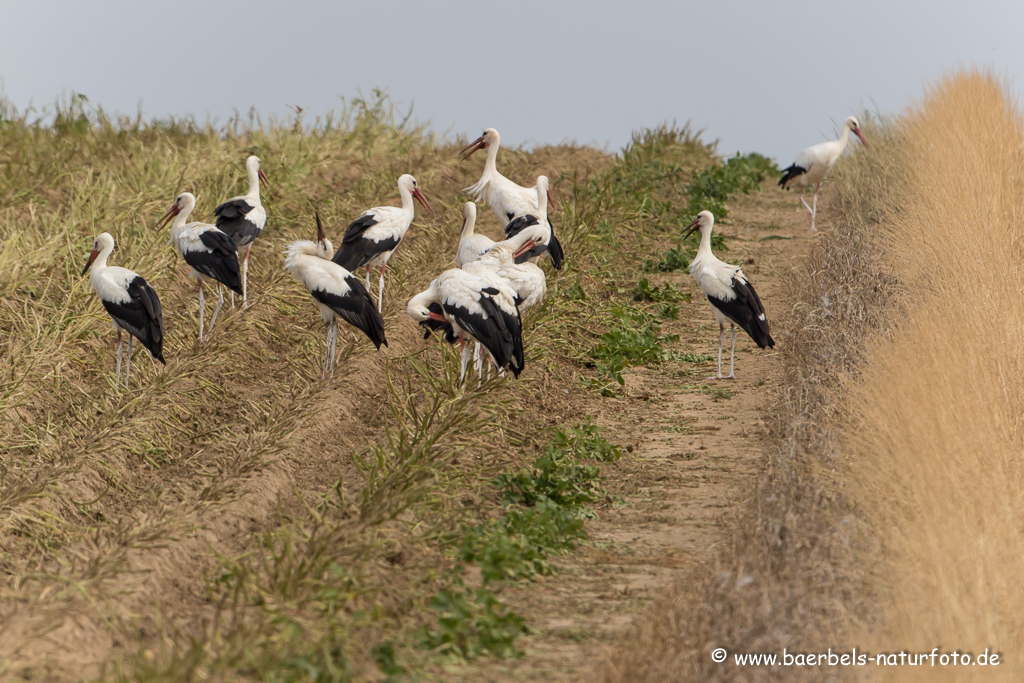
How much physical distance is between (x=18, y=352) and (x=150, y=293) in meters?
1.22

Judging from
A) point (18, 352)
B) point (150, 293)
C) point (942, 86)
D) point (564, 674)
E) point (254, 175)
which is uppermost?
point (942, 86)

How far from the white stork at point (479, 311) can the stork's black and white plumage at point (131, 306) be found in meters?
2.08

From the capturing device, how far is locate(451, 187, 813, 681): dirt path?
432 cm

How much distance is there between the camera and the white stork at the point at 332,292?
7613 millimetres

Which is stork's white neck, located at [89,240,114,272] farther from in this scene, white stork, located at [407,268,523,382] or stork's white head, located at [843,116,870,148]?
stork's white head, located at [843,116,870,148]

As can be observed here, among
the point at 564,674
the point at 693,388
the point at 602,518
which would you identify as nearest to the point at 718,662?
the point at 564,674

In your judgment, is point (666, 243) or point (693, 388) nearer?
point (693, 388)

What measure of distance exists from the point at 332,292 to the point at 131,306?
1.56 m

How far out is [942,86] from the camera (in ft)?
51.2

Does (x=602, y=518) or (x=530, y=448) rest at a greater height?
(x=530, y=448)

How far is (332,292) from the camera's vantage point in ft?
25.4

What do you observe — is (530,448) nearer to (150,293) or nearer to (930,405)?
(930,405)

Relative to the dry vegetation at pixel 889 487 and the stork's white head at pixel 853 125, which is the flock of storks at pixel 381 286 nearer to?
the dry vegetation at pixel 889 487

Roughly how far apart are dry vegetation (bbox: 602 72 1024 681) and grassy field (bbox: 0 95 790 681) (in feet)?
3.21
